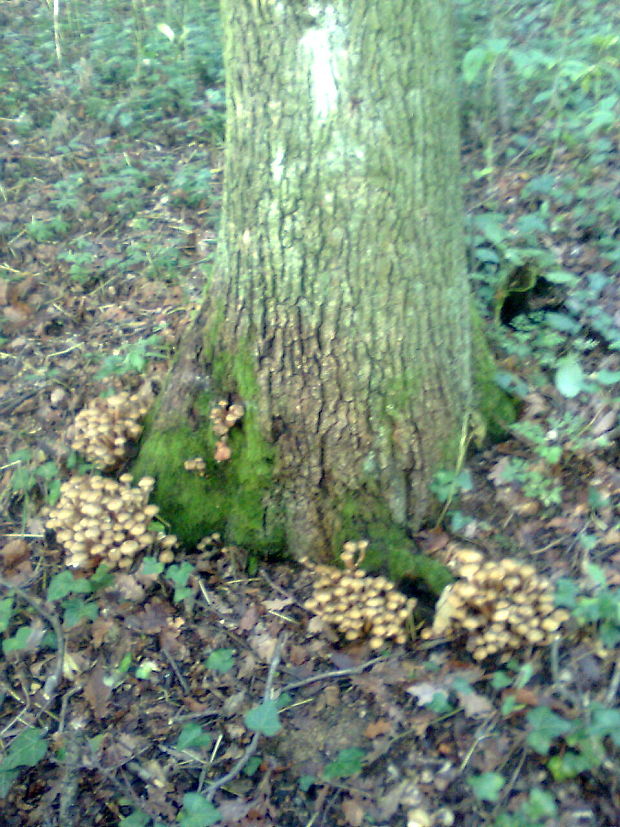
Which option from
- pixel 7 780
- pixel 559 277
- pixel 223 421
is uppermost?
pixel 559 277

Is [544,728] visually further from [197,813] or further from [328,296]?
[328,296]

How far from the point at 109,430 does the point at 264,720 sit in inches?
69.4

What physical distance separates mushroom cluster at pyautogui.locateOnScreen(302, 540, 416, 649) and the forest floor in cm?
11

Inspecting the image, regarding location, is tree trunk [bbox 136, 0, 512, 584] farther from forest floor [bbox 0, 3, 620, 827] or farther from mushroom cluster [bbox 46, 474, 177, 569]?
forest floor [bbox 0, 3, 620, 827]

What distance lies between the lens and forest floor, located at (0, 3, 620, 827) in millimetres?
2512

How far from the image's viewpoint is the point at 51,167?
5.91m

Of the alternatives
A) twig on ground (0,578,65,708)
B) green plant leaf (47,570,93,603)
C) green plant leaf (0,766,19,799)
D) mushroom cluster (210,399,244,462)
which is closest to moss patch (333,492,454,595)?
mushroom cluster (210,399,244,462)

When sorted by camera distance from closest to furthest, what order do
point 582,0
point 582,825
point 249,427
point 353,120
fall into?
point 582,825 → point 353,120 → point 249,427 → point 582,0

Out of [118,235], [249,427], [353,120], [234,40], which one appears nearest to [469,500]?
[249,427]

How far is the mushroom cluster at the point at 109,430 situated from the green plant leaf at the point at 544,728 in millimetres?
2400

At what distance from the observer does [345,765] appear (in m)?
2.51

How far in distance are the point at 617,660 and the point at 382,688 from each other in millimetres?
976

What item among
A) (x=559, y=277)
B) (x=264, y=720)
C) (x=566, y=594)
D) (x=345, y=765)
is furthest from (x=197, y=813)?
(x=559, y=277)

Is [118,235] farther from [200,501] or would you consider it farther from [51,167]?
[200,501]
